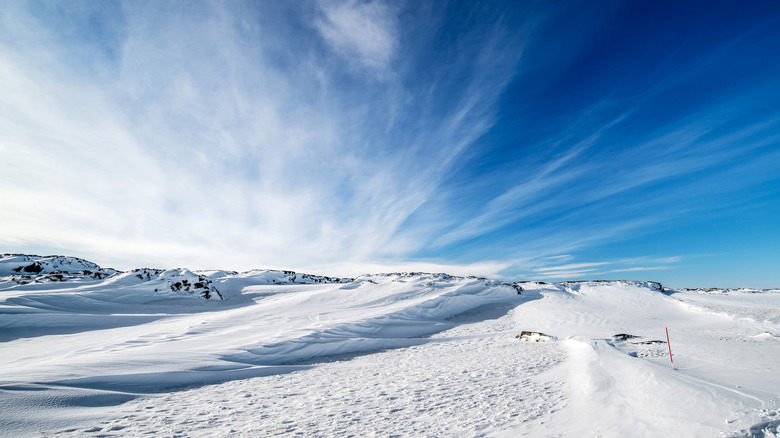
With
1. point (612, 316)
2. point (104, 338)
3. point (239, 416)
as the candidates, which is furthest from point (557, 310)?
point (104, 338)

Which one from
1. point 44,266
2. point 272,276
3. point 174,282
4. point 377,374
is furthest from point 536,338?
point 44,266

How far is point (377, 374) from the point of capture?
266 inches

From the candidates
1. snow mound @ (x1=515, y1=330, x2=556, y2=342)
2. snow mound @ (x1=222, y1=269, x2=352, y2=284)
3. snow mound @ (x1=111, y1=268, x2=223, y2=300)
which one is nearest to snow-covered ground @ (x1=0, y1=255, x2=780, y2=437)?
snow mound @ (x1=515, y1=330, x2=556, y2=342)

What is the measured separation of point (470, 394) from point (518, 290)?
21020mm

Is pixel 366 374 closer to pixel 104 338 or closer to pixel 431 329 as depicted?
pixel 431 329

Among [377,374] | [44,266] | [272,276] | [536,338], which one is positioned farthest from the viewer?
[272,276]

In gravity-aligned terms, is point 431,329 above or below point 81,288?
below

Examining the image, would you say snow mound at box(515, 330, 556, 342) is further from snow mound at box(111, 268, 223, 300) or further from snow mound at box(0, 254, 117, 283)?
snow mound at box(0, 254, 117, 283)

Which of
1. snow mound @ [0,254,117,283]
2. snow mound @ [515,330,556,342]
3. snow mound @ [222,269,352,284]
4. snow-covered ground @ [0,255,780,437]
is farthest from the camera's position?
snow mound @ [222,269,352,284]

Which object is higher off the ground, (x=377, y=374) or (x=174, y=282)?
(x=174, y=282)

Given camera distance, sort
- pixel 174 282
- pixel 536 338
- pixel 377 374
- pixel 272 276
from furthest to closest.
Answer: pixel 272 276 < pixel 174 282 < pixel 536 338 < pixel 377 374

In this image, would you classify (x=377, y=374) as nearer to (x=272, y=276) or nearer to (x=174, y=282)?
(x=174, y=282)

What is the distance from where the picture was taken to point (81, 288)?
1816 cm

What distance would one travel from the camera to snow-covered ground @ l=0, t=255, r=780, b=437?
3.92 meters
